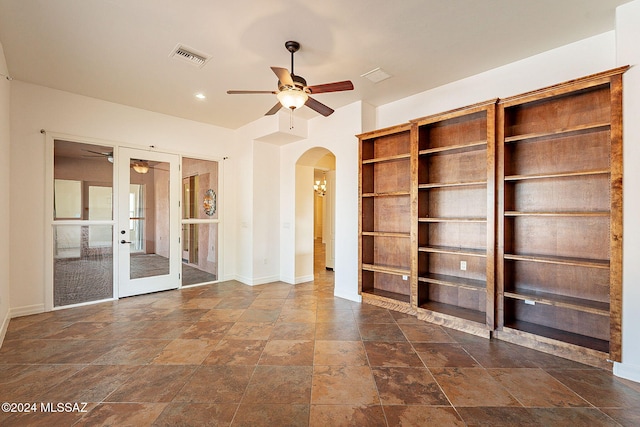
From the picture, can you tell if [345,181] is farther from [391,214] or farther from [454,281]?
[454,281]

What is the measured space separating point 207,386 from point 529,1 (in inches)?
165

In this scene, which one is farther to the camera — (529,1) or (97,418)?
(529,1)

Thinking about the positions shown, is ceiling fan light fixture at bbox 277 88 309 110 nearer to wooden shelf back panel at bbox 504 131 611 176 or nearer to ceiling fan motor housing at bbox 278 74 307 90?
ceiling fan motor housing at bbox 278 74 307 90

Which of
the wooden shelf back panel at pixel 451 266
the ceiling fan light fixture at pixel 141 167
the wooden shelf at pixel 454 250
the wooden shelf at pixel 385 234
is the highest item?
the ceiling fan light fixture at pixel 141 167

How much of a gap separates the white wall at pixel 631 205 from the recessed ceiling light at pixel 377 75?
7.07 feet

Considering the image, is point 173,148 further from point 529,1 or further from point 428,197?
point 529,1

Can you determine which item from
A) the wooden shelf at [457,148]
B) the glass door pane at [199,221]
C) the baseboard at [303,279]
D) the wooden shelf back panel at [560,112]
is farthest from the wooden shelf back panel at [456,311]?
the glass door pane at [199,221]

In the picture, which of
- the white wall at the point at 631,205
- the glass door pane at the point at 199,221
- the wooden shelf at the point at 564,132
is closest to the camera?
the white wall at the point at 631,205

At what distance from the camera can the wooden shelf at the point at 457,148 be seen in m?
3.32

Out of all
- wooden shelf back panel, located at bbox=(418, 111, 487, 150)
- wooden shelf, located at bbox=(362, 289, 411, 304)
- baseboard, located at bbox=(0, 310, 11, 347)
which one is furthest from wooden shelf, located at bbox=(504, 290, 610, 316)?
baseboard, located at bbox=(0, 310, 11, 347)

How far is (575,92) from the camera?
9.24 ft

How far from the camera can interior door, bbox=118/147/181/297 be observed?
465 cm

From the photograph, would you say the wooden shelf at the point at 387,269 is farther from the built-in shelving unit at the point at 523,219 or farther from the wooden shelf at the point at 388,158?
the wooden shelf at the point at 388,158

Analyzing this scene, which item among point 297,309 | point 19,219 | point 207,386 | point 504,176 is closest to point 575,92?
point 504,176
